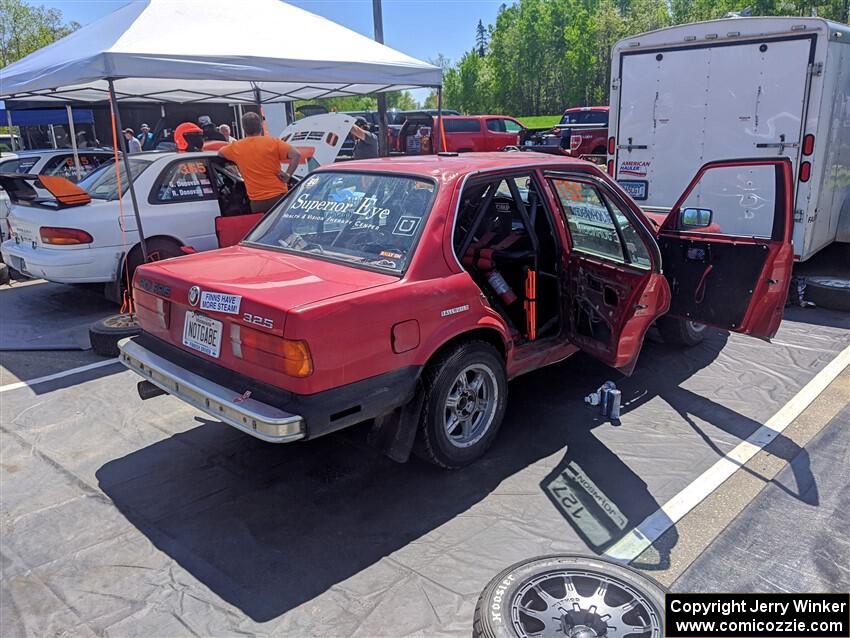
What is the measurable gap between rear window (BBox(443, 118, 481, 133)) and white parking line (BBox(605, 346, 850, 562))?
17.6 m

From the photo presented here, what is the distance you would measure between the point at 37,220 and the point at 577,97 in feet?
193

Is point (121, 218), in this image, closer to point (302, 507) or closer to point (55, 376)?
point (55, 376)

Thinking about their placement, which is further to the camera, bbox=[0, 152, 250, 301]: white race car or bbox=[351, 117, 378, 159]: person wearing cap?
bbox=[351, 117, 378, 159]: person wearing cap

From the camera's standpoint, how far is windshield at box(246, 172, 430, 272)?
3605 millimetres

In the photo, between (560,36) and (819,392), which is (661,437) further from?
(560,36)

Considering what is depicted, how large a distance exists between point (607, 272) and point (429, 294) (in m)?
1.46

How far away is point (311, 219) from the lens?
161 inches

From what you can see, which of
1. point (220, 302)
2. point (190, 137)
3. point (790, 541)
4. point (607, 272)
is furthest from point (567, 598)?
point (190, 137)

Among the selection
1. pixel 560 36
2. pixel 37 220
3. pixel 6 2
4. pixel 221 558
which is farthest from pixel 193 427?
pixel 560 36

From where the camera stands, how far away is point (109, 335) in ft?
18.5

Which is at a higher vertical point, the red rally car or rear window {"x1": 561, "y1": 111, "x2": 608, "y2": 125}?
rear window {"x1": 561, "y1": 111, "x2": 608, "y2": 125}

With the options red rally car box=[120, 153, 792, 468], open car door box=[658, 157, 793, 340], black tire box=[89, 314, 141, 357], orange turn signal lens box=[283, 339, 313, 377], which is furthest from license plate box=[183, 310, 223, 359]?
open car door box=[658, 157, 793, 340]

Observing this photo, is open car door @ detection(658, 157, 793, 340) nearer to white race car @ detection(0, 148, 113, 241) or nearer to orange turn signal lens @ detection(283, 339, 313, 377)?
orange turn signal lens @ detection(283, 339, 313, 377)

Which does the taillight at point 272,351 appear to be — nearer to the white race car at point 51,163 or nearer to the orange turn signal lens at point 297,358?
the orange turn signal lens at point 297,358
